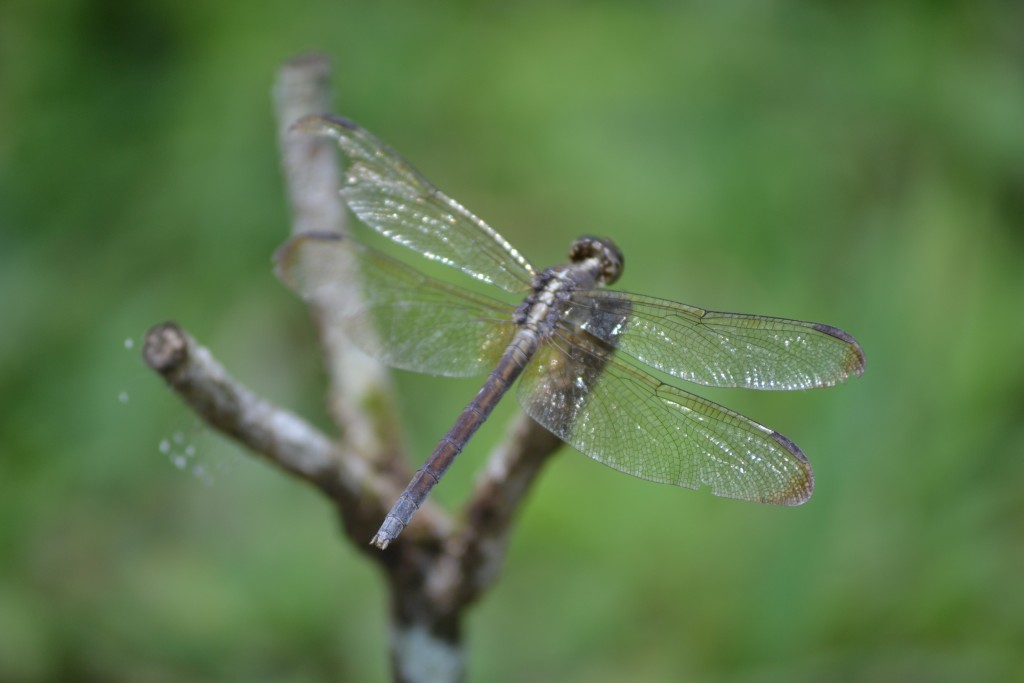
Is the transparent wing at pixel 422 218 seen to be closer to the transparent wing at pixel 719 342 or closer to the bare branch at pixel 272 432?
the transparent wing at pixel 719 342

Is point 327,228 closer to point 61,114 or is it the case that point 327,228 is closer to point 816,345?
point 816,345

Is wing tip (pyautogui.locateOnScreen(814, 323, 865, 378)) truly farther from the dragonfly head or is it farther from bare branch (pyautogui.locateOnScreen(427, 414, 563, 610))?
bare branch (pyautogui.locateOnScreen(427, 414, 563, 610))

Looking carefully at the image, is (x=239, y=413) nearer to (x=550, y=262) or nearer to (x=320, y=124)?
(x=320, y=124)

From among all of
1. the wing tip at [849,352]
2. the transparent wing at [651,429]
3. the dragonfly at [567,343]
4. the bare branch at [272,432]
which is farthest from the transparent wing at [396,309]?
the wing tip at [849,352]

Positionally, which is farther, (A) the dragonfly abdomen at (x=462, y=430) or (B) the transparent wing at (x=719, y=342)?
(B) the transparent wing at (x=719, y=342)

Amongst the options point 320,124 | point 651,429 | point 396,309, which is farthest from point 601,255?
point 320,124

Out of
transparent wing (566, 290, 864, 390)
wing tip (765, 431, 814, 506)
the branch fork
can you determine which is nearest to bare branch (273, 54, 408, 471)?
the branch fork
